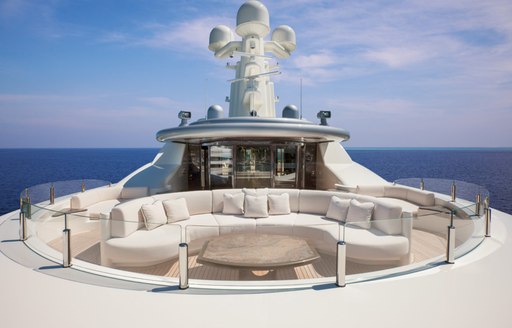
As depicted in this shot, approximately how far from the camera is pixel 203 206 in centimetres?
671

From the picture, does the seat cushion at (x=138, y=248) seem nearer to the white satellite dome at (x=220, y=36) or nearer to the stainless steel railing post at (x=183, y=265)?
the stainless steel railing post at (x=183, y=265)

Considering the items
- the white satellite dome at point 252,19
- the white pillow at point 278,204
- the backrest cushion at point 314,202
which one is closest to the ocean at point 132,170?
the white satellite dome at point 252,19

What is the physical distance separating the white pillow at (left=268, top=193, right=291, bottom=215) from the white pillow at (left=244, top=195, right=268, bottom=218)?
0.19 metres

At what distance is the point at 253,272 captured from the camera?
4.33m

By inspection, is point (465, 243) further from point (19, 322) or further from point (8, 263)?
point (8, 263)

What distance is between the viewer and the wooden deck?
376 centimetres

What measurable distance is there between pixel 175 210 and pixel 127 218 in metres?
1.03

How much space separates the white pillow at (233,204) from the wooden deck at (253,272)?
6.67ft

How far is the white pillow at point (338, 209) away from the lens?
19.6 ft

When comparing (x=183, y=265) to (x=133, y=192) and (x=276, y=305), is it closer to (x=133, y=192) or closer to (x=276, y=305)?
(x=276, y=305)

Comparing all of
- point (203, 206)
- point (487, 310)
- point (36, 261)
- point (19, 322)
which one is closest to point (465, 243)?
point (487, 310)

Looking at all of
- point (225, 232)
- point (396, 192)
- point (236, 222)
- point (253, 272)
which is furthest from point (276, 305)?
point (396, 192)

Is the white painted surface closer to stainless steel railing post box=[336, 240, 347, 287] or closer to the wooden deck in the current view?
stainless steel railing post box=[336, 240, 347, 287]

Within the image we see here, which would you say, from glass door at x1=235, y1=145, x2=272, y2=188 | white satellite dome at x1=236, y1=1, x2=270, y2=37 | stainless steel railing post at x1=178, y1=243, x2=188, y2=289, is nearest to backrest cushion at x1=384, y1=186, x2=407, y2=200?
glass door at x1=235, y1=145, x2=272, y2=188
